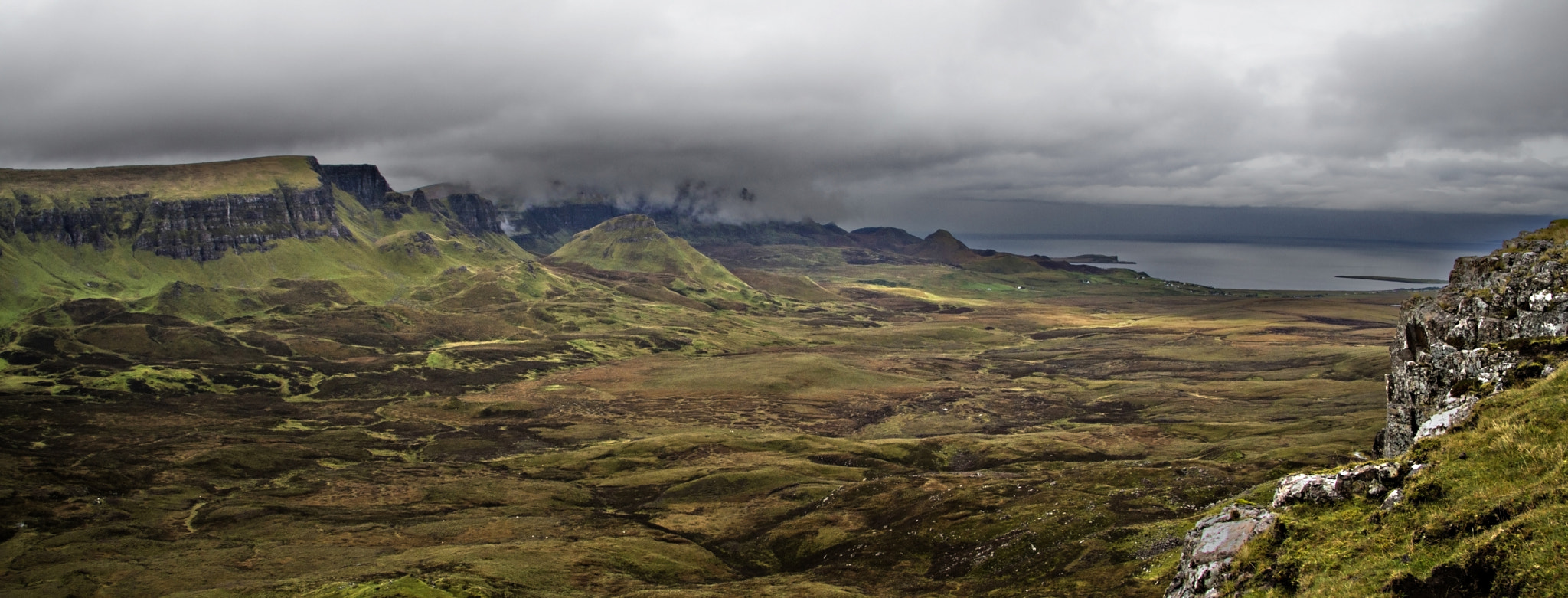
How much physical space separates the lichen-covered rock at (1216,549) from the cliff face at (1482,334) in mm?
14103

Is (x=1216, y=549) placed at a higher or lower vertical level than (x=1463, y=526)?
lower

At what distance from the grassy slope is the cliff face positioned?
12.3 metres

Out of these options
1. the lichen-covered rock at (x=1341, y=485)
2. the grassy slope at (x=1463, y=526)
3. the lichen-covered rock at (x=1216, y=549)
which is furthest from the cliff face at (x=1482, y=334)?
the lichen-covered rock at (x=1216, y=549)

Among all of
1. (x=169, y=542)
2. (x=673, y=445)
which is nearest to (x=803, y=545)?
(x=673, y=445)

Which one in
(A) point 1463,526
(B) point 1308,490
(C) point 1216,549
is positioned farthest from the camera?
(C) point 1216,549

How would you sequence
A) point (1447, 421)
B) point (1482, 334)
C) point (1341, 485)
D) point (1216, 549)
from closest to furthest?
point (1341, 485)
point (1216, 549)
point (1447, 421)
point (1482, 334)

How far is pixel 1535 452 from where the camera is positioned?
2712 centimetres

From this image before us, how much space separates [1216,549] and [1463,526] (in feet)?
33.3

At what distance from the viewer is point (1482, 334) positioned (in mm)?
53656

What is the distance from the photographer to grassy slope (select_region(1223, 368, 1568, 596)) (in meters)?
22.5

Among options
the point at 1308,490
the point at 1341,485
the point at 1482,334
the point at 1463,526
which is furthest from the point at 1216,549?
the point at 1482,334

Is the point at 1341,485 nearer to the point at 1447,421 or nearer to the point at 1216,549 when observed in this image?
the point at 1216,549

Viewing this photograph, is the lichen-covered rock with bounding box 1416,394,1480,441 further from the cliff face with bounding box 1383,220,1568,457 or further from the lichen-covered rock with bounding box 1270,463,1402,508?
the cliff face with bounding box 1383,220,1568,457

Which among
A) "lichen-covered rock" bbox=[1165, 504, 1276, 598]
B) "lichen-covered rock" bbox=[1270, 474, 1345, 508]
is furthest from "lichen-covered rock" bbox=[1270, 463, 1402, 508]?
"lichen-covered rock" bbox=[1165, 504, 1276, 598]
